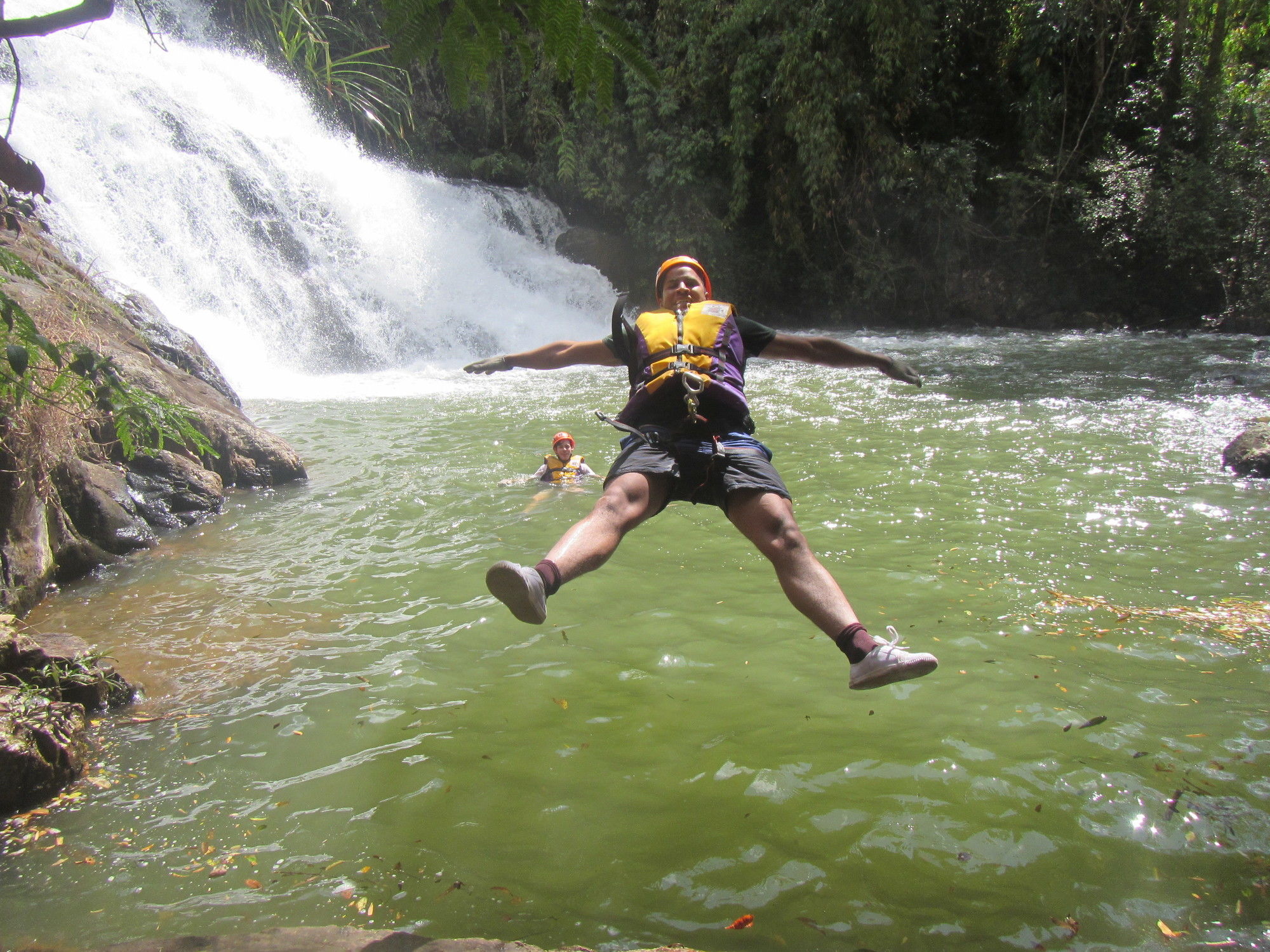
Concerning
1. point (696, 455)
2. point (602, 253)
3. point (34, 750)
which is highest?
point (602, 253)

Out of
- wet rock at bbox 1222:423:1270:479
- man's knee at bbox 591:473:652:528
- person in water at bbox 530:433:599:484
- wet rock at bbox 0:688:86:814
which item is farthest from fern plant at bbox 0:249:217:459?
wet rock at bbox 1222:423:1270:479

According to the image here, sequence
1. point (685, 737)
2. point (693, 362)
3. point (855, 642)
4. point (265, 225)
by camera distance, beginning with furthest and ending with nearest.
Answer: point (265, 225), point (693, 362), point (685, 737), point (855, 642)

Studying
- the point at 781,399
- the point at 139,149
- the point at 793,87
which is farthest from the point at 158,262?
the point at 793,87

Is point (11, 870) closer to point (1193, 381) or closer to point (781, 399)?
point (781, 399)

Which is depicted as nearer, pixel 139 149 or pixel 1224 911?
pixel 1224 911

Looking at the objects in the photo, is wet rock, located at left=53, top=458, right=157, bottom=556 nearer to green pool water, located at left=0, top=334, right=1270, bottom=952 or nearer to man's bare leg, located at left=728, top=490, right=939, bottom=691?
green pool water, located at left=0, top=334, right=1270, bottom=952

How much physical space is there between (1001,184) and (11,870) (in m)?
20.2

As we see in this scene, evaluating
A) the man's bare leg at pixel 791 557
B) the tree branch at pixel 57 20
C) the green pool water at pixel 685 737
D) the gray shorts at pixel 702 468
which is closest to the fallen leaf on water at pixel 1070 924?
the green pool water at pixel 685 737

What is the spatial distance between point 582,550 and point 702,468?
0.67 m

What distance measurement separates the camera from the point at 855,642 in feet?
9.04

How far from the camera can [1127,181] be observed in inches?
690

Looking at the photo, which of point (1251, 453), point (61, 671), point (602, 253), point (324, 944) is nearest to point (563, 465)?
point (61, 671)

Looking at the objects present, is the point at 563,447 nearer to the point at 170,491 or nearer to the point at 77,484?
the point at 170,491

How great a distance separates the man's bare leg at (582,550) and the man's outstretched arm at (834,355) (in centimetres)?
95
